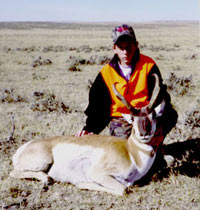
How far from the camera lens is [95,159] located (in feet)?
12.8

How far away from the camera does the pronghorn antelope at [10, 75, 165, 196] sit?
12.1 ft

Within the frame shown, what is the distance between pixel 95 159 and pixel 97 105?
1.09 metres

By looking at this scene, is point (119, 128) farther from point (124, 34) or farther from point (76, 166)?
point (124, 34)

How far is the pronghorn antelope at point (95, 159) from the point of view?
3.70m

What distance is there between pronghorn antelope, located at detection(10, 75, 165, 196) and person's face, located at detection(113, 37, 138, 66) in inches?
30.7

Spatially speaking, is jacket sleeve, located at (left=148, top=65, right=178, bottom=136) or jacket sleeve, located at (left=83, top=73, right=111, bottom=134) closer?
jacket sleeve, located at (left=148, top=65, right=178, bottom=136)

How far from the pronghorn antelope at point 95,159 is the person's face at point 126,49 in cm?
78

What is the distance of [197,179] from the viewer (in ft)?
13.3

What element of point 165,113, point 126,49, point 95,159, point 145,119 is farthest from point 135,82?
point 95,159

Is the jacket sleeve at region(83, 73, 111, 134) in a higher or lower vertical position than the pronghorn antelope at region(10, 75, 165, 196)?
higher

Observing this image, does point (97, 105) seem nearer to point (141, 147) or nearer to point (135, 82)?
point (135, 82)

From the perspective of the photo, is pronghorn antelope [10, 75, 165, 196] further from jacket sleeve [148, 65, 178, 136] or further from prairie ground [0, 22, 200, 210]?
jacket sleeve [148, 65, 178, 136]

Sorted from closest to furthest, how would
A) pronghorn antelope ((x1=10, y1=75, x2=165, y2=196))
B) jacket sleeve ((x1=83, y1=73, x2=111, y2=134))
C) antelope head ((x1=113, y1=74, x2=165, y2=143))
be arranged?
antelope head ((x1=113, y1=74, x2=165, y2=143)) < pronghorn antelope ((x1=10, y1=75, x2=165, y2=196)) < jacket sleeve ((x1=83, y1=73, x2=111, y2=134))

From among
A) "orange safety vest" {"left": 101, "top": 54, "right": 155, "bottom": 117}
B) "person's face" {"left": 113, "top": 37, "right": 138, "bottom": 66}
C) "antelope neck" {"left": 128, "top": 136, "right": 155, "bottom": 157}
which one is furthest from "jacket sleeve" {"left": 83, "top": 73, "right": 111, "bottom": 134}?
"antelope neck" {"left": 128, "top": 136, "right": 155, "bottom": 157}
